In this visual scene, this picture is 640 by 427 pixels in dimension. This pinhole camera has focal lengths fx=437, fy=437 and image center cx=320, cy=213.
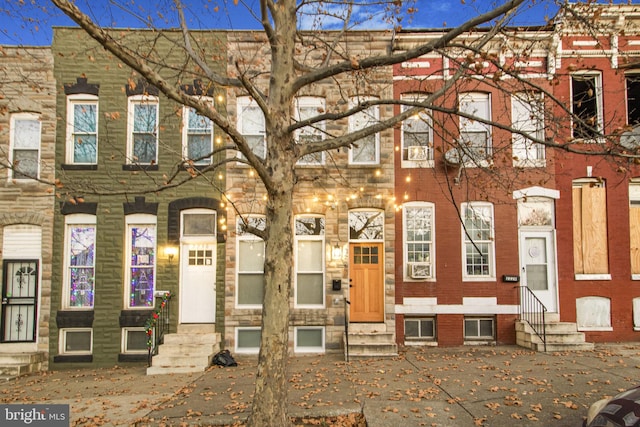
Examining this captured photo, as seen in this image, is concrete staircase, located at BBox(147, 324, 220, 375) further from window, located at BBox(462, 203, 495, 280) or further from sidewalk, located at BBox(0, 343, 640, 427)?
window, located at BBox(462, 203, 495, 280)

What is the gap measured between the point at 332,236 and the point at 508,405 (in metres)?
5.86

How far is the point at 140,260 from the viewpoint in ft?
37.6

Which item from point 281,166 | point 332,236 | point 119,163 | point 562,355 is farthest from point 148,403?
point 562,355

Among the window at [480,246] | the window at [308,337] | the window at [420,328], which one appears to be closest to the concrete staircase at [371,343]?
the window at [308,337]

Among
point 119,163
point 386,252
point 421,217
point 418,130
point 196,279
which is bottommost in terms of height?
point 196,279

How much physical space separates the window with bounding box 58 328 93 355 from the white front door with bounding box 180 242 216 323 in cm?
237

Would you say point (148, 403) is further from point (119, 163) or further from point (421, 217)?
point (421, 217)

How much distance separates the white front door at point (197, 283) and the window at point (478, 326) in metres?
6.72

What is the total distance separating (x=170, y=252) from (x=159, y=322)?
69.1 inches

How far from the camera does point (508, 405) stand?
6.73 meters

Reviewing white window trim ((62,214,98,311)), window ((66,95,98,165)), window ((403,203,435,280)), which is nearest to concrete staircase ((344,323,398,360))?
window ((403,203,435,280))

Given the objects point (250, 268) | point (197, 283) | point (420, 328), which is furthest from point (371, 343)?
point (197, 283)

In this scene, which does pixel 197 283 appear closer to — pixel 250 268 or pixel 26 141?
pixel 250 268

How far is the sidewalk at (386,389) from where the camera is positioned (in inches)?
255
